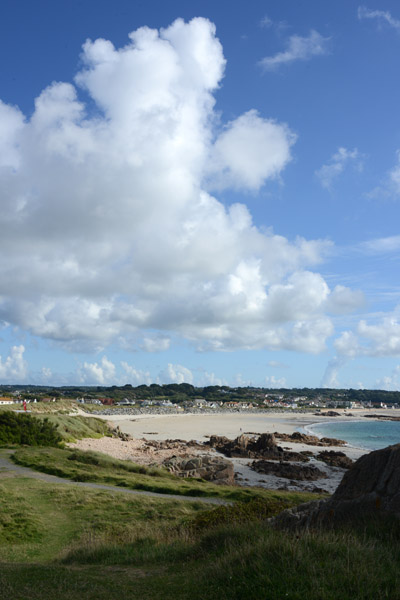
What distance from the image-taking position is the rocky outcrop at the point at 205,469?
101ft

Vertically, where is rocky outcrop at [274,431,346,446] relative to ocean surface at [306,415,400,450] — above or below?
above

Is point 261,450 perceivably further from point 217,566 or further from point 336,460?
point 217,566

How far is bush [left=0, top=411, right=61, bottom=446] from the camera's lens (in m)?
38.8

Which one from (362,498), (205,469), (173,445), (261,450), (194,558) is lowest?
(173,445)

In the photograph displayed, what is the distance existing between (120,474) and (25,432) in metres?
16.1

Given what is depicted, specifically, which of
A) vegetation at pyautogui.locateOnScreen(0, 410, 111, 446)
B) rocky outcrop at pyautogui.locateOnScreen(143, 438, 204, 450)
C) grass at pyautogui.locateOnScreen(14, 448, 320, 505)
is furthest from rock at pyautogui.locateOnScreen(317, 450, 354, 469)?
vegetation at pyautogui.locateOnScreen(0, 410, 111, 446)

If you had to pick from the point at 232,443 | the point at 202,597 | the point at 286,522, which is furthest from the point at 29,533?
the point at 232,443

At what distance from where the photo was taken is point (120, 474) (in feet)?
93.6

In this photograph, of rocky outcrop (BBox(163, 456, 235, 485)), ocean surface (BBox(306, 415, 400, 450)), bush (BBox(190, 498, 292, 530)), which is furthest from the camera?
ocean surface (BBox(306, 415, 400, 450))

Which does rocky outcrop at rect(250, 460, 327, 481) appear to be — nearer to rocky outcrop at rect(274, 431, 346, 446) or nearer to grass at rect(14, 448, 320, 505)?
grass at rect(14, 448, 320, 505)

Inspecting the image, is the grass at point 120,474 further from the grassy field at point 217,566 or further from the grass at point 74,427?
the grass at point 74,427

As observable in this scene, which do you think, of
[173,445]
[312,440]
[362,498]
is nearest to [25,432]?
[173,445]

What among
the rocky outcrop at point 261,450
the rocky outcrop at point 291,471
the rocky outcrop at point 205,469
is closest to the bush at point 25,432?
the rocky outcrop at point 205,469

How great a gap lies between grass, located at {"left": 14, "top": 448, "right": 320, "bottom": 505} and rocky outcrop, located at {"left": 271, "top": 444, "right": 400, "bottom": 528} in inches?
397
